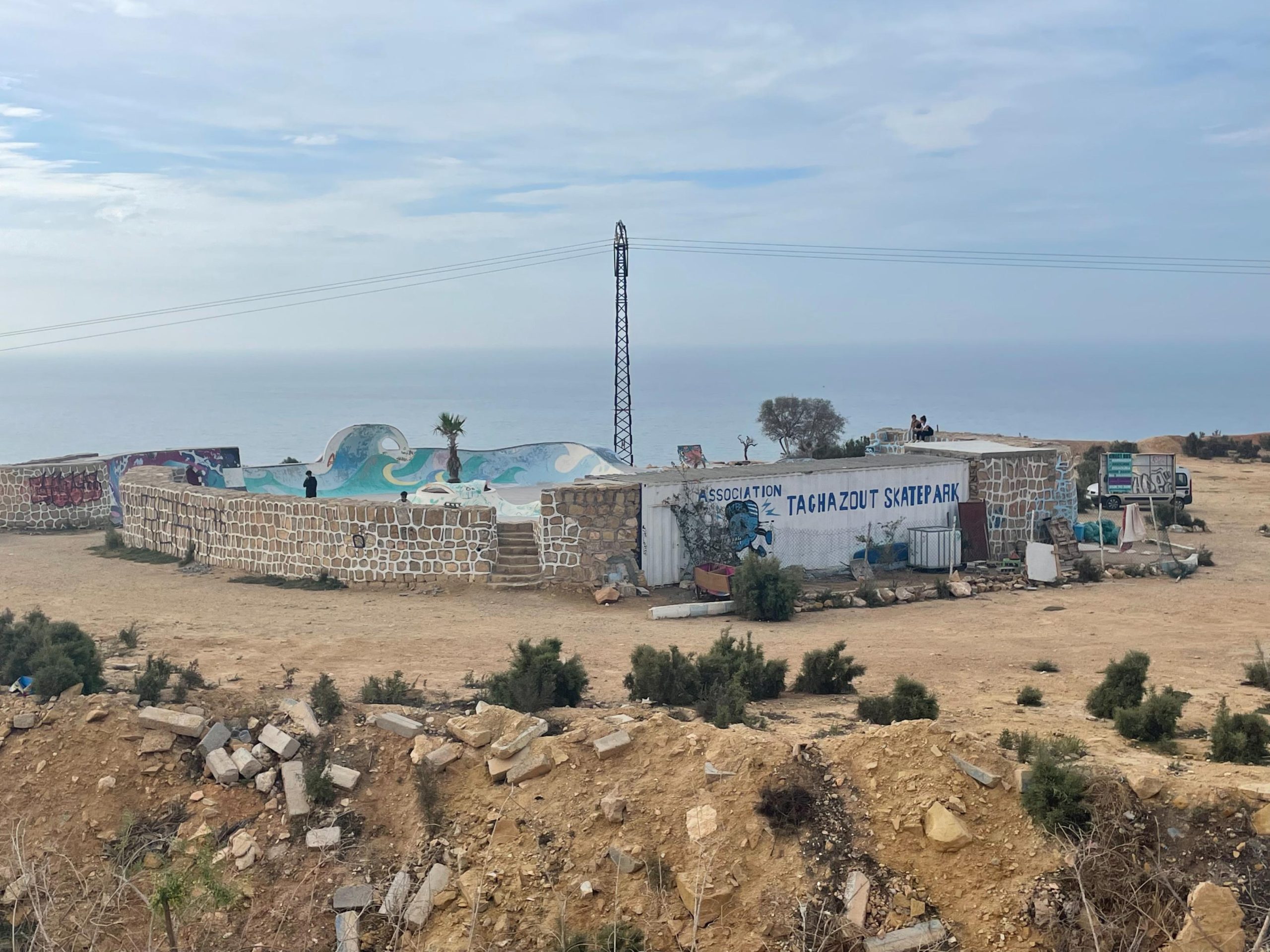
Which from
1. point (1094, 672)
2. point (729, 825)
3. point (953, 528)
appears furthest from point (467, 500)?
point (729, 825)

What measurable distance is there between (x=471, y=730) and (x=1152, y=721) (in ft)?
18.1

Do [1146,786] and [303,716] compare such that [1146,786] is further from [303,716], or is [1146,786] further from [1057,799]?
[303,716]

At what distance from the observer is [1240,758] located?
827 cm

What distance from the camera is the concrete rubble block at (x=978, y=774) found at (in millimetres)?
7379

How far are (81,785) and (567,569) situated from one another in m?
10.9

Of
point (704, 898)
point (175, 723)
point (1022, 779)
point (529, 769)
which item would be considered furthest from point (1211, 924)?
point (175, 723)

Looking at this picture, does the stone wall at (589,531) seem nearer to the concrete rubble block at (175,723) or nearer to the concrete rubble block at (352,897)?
the concrete rubble block at (175,723)

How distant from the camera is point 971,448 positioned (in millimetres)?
23641

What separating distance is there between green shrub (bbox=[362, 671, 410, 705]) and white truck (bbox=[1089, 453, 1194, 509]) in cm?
1610

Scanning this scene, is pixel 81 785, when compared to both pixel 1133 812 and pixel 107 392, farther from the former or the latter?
pixel 107 392

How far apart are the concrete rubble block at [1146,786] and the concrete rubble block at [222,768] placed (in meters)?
6.23

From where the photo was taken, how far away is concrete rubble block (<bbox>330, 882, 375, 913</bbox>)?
7.21m

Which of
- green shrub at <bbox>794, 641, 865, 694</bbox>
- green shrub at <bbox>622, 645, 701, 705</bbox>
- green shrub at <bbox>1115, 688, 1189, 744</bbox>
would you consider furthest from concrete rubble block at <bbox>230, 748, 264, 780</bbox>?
green shrub at <bbox>1115, 688, 1189, 744</bbox>

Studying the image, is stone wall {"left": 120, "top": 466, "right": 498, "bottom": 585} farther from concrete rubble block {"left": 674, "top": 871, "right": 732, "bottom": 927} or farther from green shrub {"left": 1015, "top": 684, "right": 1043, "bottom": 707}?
concrete rubble block {"left": 674, "top": 871, "right": 732, "bottom": 927}
